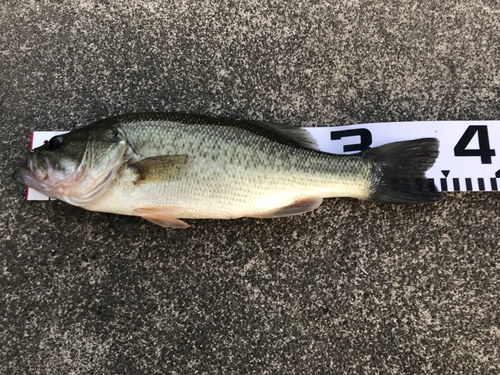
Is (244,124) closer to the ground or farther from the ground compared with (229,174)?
farther from the ground

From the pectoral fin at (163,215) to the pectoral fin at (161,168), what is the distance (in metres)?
0.17

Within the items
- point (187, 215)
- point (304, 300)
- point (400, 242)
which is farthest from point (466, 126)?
point (187, 215)

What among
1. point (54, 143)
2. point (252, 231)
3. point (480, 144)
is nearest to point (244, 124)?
point (252, 231)

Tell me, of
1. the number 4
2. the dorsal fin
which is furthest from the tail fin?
the dorsal fin

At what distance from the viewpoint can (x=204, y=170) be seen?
72.9 inches

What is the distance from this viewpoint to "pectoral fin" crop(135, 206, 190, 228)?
6.17 feet

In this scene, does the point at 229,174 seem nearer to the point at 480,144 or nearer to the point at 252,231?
the point at 252,231

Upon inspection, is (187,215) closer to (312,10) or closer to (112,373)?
(112,373)

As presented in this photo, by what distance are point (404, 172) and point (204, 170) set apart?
1.20m

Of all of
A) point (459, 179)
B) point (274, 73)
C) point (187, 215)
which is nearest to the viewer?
point (187, 215)

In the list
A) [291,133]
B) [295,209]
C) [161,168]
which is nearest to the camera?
[161,168]

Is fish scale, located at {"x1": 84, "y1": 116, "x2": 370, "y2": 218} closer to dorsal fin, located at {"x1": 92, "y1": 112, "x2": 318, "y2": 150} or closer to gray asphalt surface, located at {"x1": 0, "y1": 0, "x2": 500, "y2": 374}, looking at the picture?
dorsal fin, located at {"x1": 92, "y1": 112, "x2": 318, "y2": 150}

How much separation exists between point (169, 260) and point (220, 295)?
1.30 feet

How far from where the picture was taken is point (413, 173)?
194 cm
